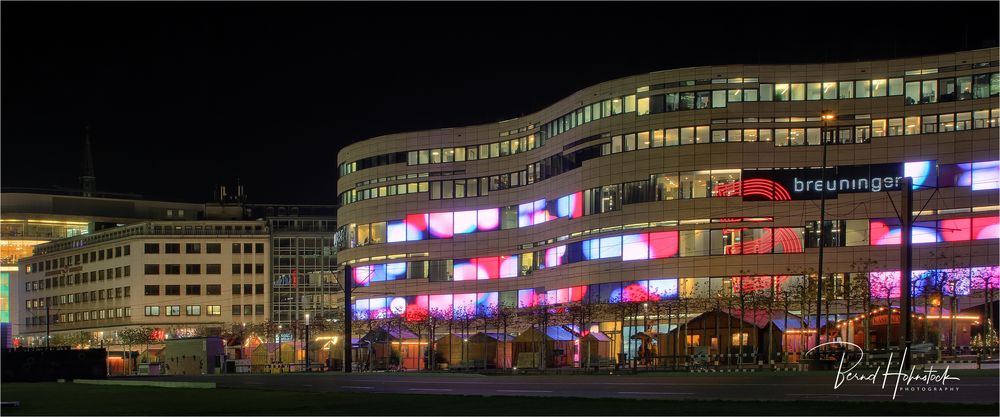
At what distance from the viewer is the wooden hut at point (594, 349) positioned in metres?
97.2

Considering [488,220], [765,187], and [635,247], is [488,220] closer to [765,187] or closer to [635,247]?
[635,247]

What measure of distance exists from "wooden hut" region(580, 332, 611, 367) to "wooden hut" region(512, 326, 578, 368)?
1558mm

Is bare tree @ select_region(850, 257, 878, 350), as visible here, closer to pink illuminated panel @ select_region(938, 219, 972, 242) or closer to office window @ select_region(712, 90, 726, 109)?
pink illuminated panel @ select_region(938, 219, 972, 242)

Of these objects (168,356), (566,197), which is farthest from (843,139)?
(168,356)

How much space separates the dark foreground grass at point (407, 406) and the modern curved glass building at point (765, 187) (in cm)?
5426

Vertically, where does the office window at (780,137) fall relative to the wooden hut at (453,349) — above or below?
above

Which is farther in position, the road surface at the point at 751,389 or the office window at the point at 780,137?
the office window at the point at 780,137

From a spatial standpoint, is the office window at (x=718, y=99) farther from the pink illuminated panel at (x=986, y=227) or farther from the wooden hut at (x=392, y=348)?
the wooden hut at (x=392, y=348)

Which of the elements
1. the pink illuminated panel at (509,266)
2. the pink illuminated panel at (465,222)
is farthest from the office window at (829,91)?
the pink illuminated panel at (465,222)

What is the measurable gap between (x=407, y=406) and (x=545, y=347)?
216 ft

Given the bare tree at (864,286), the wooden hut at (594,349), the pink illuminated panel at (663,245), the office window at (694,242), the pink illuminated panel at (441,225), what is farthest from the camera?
the pink illuminated panel at (441,225)

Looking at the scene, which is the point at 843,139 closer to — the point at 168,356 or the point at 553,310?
Result: the point at 553,310

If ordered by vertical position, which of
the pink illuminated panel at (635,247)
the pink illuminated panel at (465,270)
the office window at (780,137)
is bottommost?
the pink illuminated panel at (465,270)

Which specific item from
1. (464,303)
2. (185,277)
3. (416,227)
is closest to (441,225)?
(416,227)
